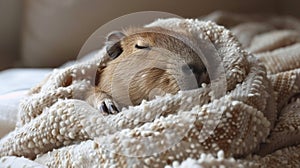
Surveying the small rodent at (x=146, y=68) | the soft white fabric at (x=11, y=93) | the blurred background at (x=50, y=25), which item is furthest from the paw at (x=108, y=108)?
the blurred background at (x=50, y=25)

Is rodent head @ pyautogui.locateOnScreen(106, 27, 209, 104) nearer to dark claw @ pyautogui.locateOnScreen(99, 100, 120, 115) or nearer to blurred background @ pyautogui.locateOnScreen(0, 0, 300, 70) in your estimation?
dark claw @ pyautogui.locateOnScreen(99, 100, 120, 115)

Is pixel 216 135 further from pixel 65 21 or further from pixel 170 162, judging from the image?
pixel 65 21

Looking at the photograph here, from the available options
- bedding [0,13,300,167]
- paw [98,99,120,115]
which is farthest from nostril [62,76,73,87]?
paw [98,99,120,115]

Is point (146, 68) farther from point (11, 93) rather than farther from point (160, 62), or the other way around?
point (11, 93)

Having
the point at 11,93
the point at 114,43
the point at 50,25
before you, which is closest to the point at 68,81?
the point at 114,43

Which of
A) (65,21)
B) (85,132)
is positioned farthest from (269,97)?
(65,21)

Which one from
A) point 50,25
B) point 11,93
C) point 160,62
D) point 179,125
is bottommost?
point 179,125
